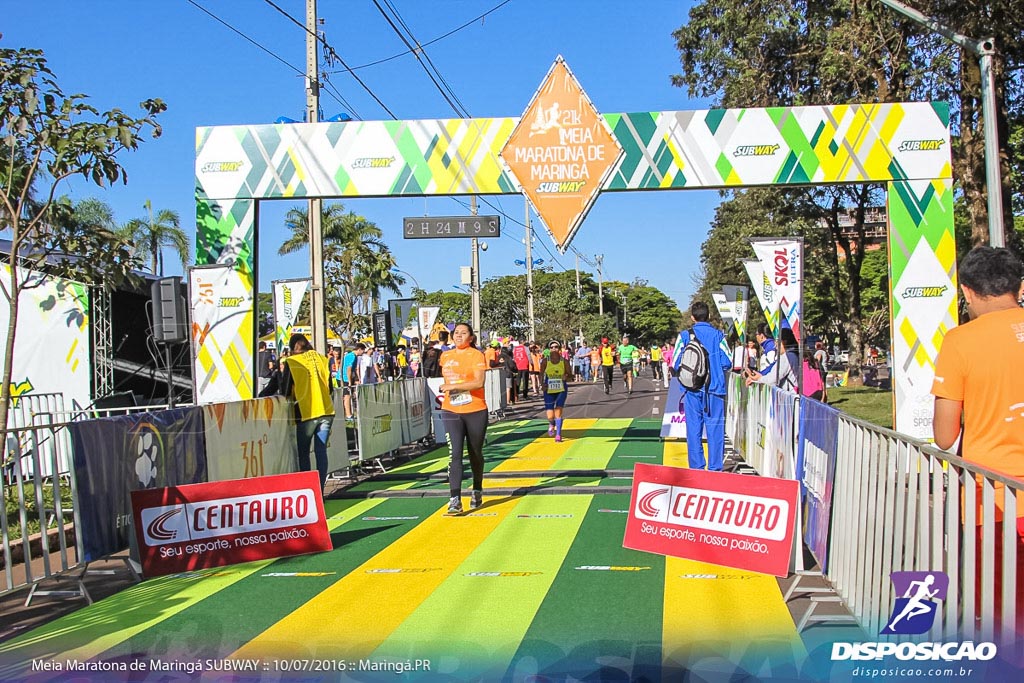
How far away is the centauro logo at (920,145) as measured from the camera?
36.7 feet

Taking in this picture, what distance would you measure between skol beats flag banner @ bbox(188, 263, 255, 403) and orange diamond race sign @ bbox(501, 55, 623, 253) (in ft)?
12.4

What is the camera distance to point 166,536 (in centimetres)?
757

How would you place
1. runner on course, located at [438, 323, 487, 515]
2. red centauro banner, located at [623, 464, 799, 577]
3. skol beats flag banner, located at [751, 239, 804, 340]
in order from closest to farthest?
red centauro banner, located at [623, 464, 799, 577], runner on course, located at [438, 323, 487, 515], skol beats flag banner, located at [751, 239, 804, 340]

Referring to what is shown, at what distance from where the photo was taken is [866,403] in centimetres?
2442

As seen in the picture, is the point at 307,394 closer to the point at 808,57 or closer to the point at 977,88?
the point at 977,88

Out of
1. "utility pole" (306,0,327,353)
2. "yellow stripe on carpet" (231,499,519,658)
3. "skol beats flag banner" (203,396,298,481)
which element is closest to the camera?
"yellow stripe on carpet" (231,499,519,658)

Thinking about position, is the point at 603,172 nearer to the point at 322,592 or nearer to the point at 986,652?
the point at 322,592

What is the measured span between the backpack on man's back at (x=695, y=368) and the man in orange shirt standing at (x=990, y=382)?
5687 millimetres

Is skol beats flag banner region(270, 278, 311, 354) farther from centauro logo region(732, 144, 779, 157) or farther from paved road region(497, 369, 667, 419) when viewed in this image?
centauro logo region(732, 144, 779, 157)

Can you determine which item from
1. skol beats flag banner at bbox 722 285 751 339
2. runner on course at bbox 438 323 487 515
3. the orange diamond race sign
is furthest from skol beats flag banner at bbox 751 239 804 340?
skol beats flag banner at bbox 722 285 751 339

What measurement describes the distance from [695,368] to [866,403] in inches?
635

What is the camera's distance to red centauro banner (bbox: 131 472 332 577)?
297 inches

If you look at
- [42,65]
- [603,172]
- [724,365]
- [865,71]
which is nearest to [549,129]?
[603,172]

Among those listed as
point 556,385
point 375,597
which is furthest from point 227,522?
point 556,385
